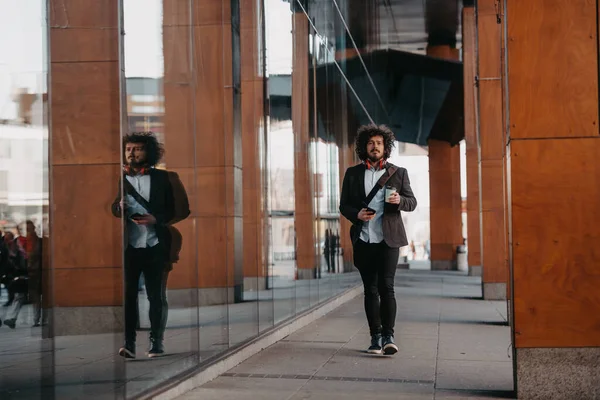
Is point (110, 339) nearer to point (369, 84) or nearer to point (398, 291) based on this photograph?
point (398, 291)

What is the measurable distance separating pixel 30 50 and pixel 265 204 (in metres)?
5.97

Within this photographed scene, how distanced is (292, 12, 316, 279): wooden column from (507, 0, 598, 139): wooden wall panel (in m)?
5.42

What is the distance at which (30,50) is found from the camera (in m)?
4.14

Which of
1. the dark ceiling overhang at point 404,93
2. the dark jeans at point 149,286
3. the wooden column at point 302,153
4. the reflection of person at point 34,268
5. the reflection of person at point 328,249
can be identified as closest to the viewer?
the reflection of person at point 34,268

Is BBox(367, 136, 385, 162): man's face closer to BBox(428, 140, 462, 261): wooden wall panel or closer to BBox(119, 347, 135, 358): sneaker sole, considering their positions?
BBox(119, 347, 135, 358): sneaker sole

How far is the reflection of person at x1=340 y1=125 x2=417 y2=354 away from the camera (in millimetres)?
8328

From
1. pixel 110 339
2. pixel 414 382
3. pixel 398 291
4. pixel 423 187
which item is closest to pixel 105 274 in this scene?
pixel 110 339

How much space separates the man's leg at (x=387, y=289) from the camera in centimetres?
834

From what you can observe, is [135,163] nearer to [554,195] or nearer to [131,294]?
[131,294]

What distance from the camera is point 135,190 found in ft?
18.1

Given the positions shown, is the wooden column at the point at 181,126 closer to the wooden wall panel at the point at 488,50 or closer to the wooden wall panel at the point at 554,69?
the wooden wall panel at the point at 554,69

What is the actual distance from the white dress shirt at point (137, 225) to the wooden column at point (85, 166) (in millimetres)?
207

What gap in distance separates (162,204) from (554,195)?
2.50m

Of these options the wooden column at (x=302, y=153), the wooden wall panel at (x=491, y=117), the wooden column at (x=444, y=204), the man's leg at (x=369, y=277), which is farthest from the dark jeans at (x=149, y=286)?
the wooden column at (x=444, y=204)
